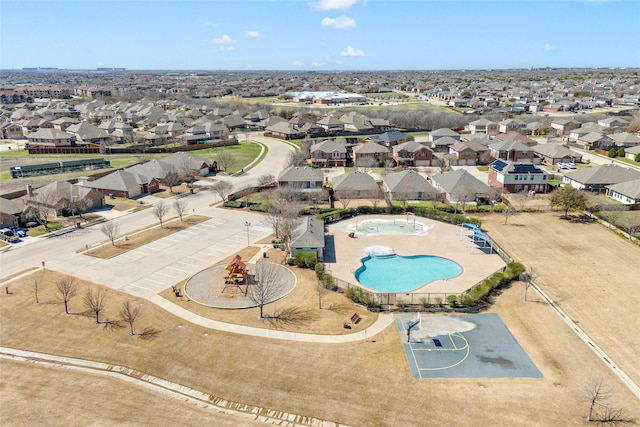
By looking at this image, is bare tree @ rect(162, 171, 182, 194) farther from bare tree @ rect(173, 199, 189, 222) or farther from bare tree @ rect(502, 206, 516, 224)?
bare tree @ rect(502, 206, 516, 224)

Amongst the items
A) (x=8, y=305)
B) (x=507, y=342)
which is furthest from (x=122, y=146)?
(x=507, y=342)

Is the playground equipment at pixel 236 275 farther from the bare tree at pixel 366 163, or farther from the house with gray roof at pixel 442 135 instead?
the house with gray roof at pixel 442 135

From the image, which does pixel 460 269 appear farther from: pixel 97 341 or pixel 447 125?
pixel 447 125

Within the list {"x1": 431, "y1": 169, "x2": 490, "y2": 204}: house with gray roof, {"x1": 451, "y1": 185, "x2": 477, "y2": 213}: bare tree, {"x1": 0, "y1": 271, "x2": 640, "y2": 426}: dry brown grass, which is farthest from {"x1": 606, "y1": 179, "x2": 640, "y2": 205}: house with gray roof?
{"x1": 0, "y1": 271, "x2": 640, "y2": 426}: dry brown grass

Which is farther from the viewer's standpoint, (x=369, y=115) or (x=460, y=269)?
(x=369, y=115)

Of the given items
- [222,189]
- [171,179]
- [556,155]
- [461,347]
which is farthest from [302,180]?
[556,155]

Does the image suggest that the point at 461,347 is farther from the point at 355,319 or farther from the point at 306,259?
the point at 306,259

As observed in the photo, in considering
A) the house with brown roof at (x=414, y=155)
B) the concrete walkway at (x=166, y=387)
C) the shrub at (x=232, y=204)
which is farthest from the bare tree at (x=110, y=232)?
the house with brown roof at (x=414, y=155)
